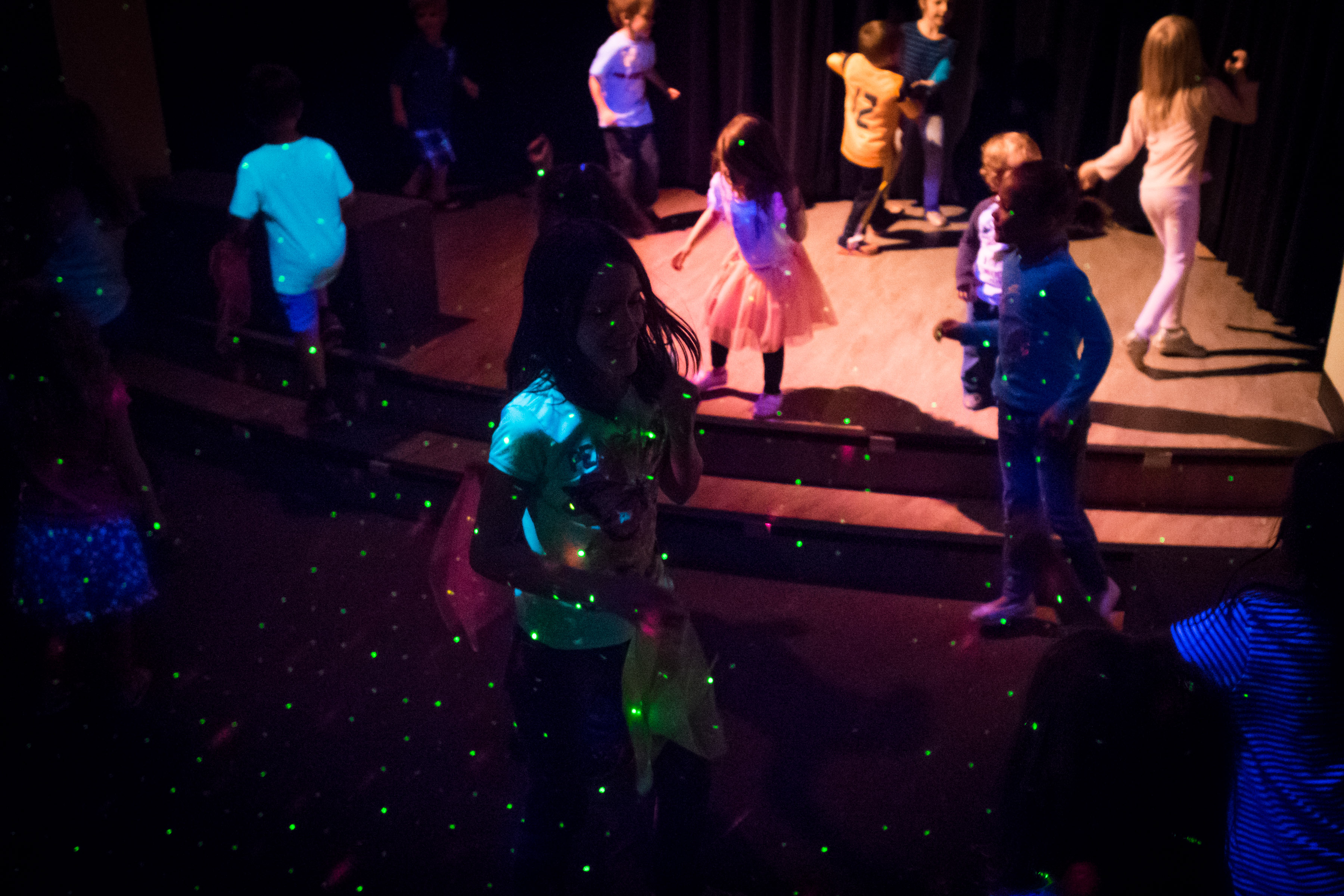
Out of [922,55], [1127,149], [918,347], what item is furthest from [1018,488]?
[922,55]

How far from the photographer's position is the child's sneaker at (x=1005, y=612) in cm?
364

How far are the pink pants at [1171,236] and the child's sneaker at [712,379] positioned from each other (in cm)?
187

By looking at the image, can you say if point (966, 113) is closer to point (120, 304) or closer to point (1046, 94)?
point (1046, 94)

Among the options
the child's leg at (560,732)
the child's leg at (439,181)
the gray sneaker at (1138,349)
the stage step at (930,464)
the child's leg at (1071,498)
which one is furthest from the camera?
the child's leg at (439,181)

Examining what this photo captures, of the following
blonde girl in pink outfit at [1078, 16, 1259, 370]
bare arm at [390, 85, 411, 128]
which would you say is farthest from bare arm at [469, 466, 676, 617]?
bare arm at [390, 85, 411, 128]

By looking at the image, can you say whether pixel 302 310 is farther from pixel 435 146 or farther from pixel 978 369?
pixel 435 146

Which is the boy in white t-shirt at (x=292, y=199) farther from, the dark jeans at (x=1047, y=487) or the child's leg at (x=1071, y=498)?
the child's leg at (x=1071, y=498)

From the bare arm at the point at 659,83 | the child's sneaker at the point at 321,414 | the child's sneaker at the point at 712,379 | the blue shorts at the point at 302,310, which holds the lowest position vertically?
the child's sneaker at the point at 321,414

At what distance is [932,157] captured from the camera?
6.93 metres

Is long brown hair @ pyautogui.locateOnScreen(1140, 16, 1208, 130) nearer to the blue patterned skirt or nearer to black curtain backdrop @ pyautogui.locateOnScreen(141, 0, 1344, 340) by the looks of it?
black curtain backdrop @ pyautogui.locateOnScreen(141, 0, 1344, 340)

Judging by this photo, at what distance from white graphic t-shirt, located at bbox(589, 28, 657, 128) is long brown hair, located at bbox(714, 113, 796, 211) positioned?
249 cm

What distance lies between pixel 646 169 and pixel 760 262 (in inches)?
108

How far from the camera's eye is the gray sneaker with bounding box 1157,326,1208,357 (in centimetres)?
512

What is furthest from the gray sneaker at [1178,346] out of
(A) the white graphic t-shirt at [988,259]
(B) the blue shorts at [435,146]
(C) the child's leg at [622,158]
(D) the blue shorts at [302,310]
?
(B) the blue shorts at [435,146]
